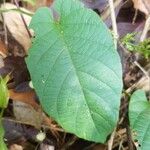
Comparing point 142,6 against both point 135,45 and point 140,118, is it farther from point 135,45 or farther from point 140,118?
point 140,118

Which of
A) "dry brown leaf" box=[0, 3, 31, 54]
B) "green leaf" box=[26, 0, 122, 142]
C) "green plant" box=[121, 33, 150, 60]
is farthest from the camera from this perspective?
"dry brown leaf" box=[0, 3, 31, 54]

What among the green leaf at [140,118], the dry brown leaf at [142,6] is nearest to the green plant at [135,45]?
the green leaf at [140,118]

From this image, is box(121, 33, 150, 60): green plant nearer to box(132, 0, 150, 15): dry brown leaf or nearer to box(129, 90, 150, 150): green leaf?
box(129, 90, 150, 150): green leaf

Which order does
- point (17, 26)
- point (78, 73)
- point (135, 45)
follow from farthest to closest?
point (17, 26) → point (135, 45) → point (78, 73)

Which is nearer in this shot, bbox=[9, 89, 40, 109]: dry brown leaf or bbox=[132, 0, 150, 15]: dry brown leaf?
bbox=[9, 89, 40, 109]: dry brown leaf

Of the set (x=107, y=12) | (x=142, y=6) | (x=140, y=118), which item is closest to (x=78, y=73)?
(x=140, y=118)

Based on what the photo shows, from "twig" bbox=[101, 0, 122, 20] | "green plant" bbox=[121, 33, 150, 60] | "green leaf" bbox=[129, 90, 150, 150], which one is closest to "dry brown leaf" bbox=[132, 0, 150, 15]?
"twig" bbox=[101, 0, 122, 20]
